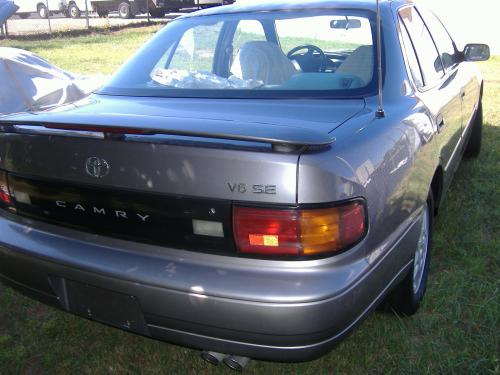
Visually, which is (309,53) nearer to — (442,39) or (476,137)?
(442,39)

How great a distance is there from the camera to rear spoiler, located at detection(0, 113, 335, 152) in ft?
5.53

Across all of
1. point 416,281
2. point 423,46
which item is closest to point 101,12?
point 423,46

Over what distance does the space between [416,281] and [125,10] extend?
23.3 meters

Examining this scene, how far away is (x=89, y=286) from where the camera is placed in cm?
198

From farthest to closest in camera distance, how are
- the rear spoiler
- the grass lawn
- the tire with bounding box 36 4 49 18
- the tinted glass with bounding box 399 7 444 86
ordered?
the tire with bounding box 36 4 49 18 → the tinted glass with bounding box 399 7 444 86 → the grass lawn → the rear spoiler

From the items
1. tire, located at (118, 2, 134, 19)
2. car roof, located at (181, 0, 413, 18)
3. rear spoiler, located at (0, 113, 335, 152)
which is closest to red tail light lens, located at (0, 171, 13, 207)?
rear spoiler, located at (0, 113, 335, 152)

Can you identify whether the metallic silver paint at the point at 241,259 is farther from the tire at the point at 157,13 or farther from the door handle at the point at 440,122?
the tire at the point at 157,13

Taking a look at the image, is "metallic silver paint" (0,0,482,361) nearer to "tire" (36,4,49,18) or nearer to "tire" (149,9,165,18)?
"tire" (149,9,165,18)

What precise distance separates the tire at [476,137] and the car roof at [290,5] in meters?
2.09

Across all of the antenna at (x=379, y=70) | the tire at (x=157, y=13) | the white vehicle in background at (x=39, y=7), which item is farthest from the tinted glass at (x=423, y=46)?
the white vehicle in background at (x=39, y=7)

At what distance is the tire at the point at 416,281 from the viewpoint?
8.29 feet

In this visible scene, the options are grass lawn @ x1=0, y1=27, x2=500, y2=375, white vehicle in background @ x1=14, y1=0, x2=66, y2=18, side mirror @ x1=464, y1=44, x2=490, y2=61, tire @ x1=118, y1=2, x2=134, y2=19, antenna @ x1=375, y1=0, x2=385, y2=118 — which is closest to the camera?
antenna @ x1=375, y1=0, x2=385, y2=118

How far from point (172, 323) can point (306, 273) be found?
519mm

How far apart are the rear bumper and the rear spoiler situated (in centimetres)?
42
